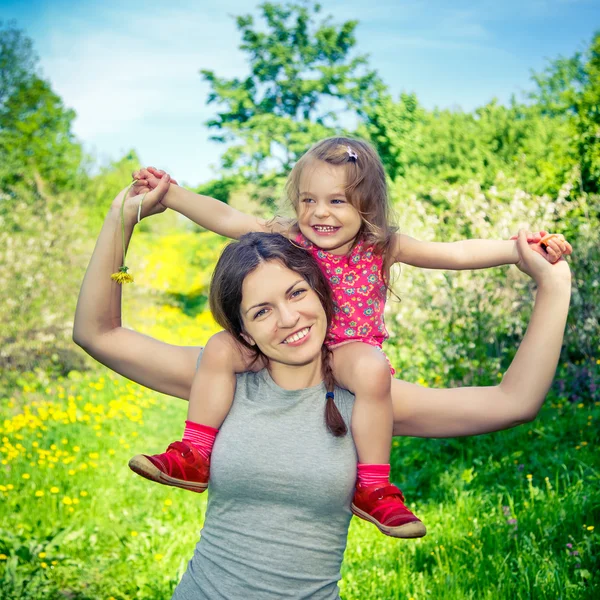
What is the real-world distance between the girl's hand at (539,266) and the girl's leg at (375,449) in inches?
17.8

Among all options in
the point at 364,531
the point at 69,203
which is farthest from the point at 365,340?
the point at 69,203

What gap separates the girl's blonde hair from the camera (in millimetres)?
2344

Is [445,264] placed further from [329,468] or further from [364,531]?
[364,531]

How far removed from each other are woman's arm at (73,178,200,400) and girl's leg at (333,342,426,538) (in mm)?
469

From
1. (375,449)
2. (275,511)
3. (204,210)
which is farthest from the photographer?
(204,210)

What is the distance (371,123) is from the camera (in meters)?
23.1

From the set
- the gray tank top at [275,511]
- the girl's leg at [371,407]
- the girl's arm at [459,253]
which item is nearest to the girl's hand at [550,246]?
the girl's arm at [459,253]

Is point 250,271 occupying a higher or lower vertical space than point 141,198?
lower

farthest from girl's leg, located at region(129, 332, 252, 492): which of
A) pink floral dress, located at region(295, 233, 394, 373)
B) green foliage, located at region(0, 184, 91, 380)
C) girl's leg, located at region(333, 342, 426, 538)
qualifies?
green foliage, located at region(0, 184, 91, 380)

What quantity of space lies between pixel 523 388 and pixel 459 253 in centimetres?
51

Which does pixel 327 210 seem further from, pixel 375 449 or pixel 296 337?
pixel 375 449

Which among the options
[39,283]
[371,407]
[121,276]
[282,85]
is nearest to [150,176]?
[121,276]

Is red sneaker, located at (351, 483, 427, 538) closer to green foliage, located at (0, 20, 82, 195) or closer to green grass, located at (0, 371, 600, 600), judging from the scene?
green grass, located at (0, 371, 600, 600)

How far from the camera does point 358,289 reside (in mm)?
2318
